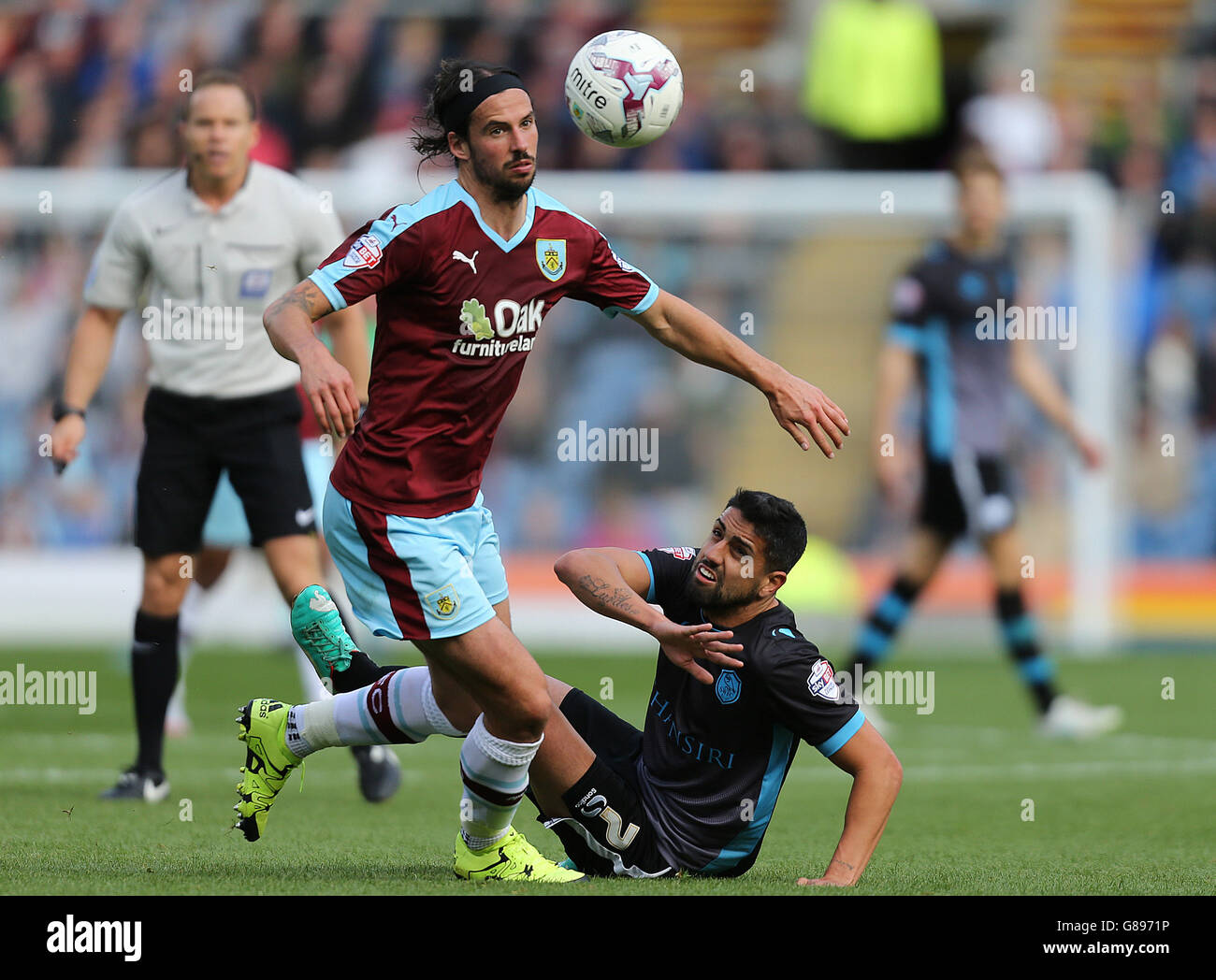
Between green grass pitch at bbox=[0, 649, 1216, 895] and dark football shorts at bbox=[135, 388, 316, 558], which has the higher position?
A: dark football shorts at bbox=[135, 388, 316, 558]

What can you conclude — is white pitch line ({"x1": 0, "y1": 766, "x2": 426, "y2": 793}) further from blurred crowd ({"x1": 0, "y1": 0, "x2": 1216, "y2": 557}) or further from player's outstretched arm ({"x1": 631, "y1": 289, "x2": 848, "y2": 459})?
blurred crowd ({"x1": 0, "y1": 0, "x2": 1216, "y2": 557})

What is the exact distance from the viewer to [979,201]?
996 centimetres

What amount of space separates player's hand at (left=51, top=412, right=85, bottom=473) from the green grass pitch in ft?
4.21

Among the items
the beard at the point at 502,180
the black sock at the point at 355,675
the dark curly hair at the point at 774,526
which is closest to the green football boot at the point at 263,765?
the black sock at the point at 355,675

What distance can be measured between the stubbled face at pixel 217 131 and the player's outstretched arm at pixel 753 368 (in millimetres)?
2260

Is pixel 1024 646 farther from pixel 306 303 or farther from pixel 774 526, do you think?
pixel 306 303

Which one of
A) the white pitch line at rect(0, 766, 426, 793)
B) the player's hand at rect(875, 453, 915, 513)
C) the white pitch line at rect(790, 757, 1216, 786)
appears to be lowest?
the white pitch line at rect(790, 757, 1216, 786)

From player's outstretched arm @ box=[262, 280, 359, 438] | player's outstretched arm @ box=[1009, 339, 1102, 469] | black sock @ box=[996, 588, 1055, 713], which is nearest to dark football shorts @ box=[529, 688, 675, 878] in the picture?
player's outstretched arm @ box=[262, 280, 359, 438]

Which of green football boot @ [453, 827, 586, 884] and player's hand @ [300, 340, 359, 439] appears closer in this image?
player's hand @ [300, 340, 359, 439]

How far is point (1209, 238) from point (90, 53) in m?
9.35

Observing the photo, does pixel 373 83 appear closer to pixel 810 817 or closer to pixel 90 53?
pixel 90 53

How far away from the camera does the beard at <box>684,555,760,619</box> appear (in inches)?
211

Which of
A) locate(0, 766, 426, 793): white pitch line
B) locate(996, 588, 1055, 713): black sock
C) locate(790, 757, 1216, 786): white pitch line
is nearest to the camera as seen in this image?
locate(0, 766, 426, 793): white pitch line

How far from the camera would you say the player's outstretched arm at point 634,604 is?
192 inches
